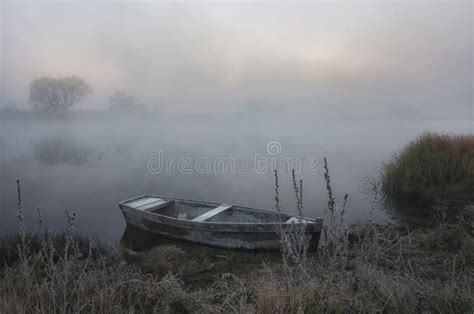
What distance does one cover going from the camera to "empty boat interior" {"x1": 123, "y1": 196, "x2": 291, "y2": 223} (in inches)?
332

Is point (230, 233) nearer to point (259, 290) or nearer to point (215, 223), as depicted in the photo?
point (215, 223)

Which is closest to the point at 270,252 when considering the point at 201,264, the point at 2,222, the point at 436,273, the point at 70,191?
the point at 201,264

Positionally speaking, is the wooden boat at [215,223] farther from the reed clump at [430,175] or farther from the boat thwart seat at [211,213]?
the reed clump at [430,175]

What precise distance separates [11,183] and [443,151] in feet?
71.6

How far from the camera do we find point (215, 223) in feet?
24.9

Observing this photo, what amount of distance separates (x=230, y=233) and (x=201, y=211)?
224cm

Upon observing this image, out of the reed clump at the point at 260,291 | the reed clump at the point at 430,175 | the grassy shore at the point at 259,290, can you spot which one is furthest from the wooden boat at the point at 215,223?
the reed clump at the point at 430,175

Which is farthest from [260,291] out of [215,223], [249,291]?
[215,223]

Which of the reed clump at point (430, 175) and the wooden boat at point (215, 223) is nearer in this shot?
the wooden boat at point (215, 223)

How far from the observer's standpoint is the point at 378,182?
15.1m

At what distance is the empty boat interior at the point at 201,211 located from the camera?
8445 mm
